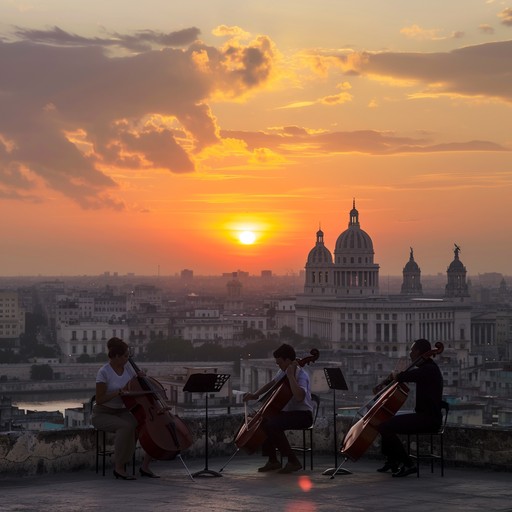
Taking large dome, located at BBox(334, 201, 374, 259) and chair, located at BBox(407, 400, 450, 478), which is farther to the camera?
large dome, located at BBox(334, 201, 374, 259)

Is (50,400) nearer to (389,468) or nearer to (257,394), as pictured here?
(257,394)

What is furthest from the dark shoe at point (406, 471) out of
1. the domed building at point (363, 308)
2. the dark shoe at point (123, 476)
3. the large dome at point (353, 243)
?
the large dome at point (353, 243)

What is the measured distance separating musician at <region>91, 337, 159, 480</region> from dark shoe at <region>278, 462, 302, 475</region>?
3.35 feet

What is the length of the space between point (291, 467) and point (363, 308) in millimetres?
124713

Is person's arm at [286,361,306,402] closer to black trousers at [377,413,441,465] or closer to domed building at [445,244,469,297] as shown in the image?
black trousers at [377,413,441,465]

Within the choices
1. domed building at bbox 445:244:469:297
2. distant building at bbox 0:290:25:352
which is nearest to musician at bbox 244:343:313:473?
domed building at bbox 445:244:469:297

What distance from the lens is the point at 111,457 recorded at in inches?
518

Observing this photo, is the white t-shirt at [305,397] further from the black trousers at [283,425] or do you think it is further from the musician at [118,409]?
the musician at [118,409]

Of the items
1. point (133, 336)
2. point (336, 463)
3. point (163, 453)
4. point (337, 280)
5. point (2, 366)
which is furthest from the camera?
point (133, 336)

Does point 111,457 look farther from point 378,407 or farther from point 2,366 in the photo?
point 2,366

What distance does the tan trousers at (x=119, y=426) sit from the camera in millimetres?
12148

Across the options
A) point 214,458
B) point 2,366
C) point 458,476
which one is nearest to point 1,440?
point 214,458

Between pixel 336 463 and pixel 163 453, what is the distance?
1.54 metres

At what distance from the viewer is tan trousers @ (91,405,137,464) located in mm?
12148
